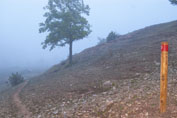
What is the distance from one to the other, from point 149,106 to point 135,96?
1.18 metres

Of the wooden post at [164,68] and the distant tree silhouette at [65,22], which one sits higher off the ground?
the distant tree silhouette at [65,22]

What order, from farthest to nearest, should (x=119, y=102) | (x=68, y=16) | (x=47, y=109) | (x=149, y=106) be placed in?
(x=68, y=16) < (x=47, y=109) < (x=119, y=102) < (x=149, y=106)

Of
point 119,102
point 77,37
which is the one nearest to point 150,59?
point 119,102

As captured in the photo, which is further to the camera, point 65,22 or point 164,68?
point 65,22

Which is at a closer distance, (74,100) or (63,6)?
(74,100)

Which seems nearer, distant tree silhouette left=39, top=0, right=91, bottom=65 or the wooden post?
the wooden post

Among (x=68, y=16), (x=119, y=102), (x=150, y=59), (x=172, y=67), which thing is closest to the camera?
(x=119, y=102)

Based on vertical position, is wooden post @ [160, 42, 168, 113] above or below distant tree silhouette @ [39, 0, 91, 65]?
below

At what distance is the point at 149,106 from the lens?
5.83m

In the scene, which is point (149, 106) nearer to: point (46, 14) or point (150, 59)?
point (150, 59)

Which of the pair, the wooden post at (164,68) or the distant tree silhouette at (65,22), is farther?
the distant tree silhouette at (65,22)

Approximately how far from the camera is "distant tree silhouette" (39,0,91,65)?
2269cm

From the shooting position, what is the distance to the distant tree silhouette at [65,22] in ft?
74.4

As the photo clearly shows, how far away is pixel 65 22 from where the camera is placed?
74.1 ft
